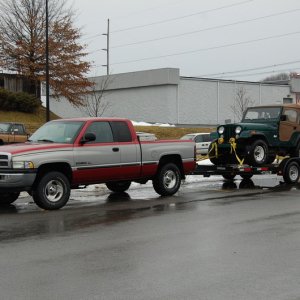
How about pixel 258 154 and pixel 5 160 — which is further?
pixel 258 154

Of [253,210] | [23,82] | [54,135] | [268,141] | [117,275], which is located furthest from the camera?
[23,82]

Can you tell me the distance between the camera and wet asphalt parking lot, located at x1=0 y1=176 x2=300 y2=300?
5715mm

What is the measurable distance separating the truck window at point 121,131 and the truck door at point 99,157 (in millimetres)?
118

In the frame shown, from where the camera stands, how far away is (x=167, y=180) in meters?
14.0

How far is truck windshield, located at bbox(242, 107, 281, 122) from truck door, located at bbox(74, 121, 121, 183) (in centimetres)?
608

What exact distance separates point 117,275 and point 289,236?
3367 mm

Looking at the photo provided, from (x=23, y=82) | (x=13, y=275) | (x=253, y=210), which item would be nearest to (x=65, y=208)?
(x=253, y=210)

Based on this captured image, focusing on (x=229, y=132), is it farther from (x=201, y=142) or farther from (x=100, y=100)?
(x=100, y=100)

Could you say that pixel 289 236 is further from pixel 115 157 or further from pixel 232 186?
pixel 232 186

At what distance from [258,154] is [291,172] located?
1368 mm

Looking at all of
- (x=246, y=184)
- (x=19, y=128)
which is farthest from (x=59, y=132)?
(x=19, y=128)

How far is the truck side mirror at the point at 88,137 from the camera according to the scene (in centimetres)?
1190

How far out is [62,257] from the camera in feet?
23.3

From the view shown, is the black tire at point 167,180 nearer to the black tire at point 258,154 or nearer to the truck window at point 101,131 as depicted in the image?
the truck window at point 101,131
